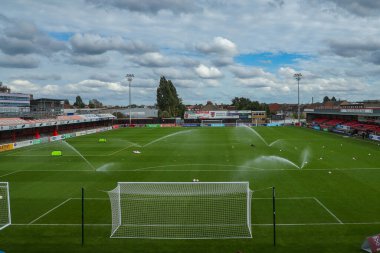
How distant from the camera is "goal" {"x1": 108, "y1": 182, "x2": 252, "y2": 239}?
622 inches

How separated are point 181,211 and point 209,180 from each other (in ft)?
27.6

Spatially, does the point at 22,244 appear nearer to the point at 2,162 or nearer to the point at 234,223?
the point at 234,223

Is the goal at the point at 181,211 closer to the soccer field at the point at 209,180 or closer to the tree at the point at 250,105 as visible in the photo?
the soccer field at the point at 209,180

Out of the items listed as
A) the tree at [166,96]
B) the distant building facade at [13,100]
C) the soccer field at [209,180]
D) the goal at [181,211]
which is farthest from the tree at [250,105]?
the goal at [181,211]

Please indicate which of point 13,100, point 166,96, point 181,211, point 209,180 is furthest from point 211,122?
point 181,211

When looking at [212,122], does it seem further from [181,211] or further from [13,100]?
[181,211]

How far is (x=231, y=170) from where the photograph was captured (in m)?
30.9

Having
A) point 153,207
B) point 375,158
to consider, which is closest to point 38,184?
point 153,207

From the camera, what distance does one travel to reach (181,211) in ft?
60.9

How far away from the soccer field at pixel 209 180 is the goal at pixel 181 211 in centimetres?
65

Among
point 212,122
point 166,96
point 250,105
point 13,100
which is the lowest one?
point 212,122

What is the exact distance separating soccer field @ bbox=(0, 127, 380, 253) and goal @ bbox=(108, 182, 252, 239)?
65 centimetres

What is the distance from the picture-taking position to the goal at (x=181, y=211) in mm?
15792

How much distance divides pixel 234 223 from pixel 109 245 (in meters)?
5.73
